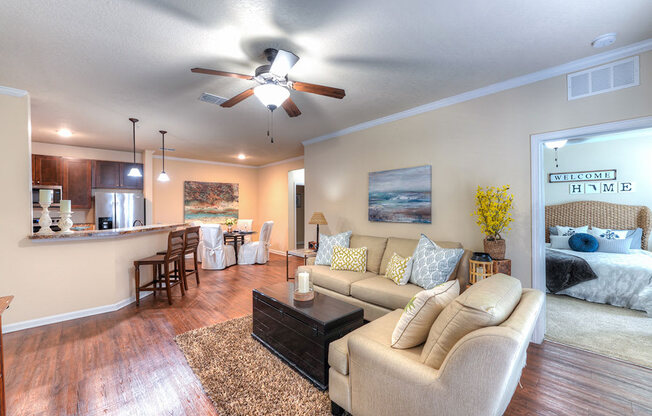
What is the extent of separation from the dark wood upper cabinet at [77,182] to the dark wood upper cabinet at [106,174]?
0.11 m

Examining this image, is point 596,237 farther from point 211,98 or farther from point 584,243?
point 211,98

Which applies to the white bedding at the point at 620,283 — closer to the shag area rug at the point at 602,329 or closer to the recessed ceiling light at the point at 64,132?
the shag area rug at the point at 602,329

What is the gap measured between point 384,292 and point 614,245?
13.4 ft

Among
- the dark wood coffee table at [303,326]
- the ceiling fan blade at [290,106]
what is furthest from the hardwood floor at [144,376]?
the ceiling fan blade at [290,106]

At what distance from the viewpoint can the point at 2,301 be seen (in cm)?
154

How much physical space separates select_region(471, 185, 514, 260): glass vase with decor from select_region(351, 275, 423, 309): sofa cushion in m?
0.84

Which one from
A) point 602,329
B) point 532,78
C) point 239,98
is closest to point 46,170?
point 239,98

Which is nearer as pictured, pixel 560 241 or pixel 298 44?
pixel 298 44

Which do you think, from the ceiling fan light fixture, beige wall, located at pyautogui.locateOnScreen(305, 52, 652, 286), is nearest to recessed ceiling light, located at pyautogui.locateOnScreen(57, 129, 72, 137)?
the ceiling fan light fixture

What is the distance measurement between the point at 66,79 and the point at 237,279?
3548 millimetres

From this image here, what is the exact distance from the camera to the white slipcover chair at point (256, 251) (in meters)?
6.28

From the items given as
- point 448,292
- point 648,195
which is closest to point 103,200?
point 448,292

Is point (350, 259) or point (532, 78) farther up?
point (532, 78)

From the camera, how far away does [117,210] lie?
5.68 m
